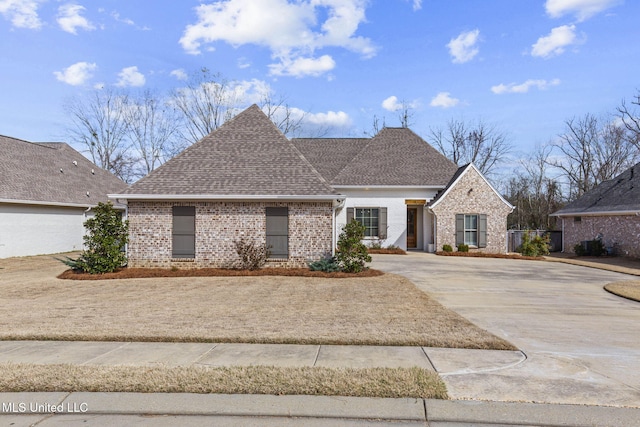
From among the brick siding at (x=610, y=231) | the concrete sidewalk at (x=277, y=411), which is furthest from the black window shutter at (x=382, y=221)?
the concrete sidewalk at (x=277, y=411)

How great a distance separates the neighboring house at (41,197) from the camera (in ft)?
65.8

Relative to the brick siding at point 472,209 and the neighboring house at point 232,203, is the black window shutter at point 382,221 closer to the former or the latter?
the brick siding at point 472,209

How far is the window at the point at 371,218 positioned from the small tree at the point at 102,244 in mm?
12290

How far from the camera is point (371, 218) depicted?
2336cm

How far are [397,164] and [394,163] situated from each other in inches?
7.3

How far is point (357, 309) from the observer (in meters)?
8.68

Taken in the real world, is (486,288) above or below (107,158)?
below

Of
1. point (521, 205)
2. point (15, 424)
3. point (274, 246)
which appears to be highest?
point (521, 205)

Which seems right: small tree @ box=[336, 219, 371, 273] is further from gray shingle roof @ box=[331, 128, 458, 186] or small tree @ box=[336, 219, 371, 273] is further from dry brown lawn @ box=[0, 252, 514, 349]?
gray shingle roof @ box=[331, 128, 458, 186]

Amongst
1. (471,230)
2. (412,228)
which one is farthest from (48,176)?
(471,230)

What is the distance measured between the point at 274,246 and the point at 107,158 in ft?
110

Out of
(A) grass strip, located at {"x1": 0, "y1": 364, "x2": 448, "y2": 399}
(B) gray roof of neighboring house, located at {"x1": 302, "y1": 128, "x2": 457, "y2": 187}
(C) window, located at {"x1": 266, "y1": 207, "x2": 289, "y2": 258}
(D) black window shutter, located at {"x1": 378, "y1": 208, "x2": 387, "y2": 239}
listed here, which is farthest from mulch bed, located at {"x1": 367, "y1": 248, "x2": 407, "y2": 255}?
(A) grass strip, located at {"x1": 0, "y1": 364, "x2": 448, "y2": 399}

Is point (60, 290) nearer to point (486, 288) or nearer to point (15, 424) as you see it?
point (15, 424)

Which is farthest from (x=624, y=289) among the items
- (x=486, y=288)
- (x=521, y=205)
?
(x=521, y=205)
